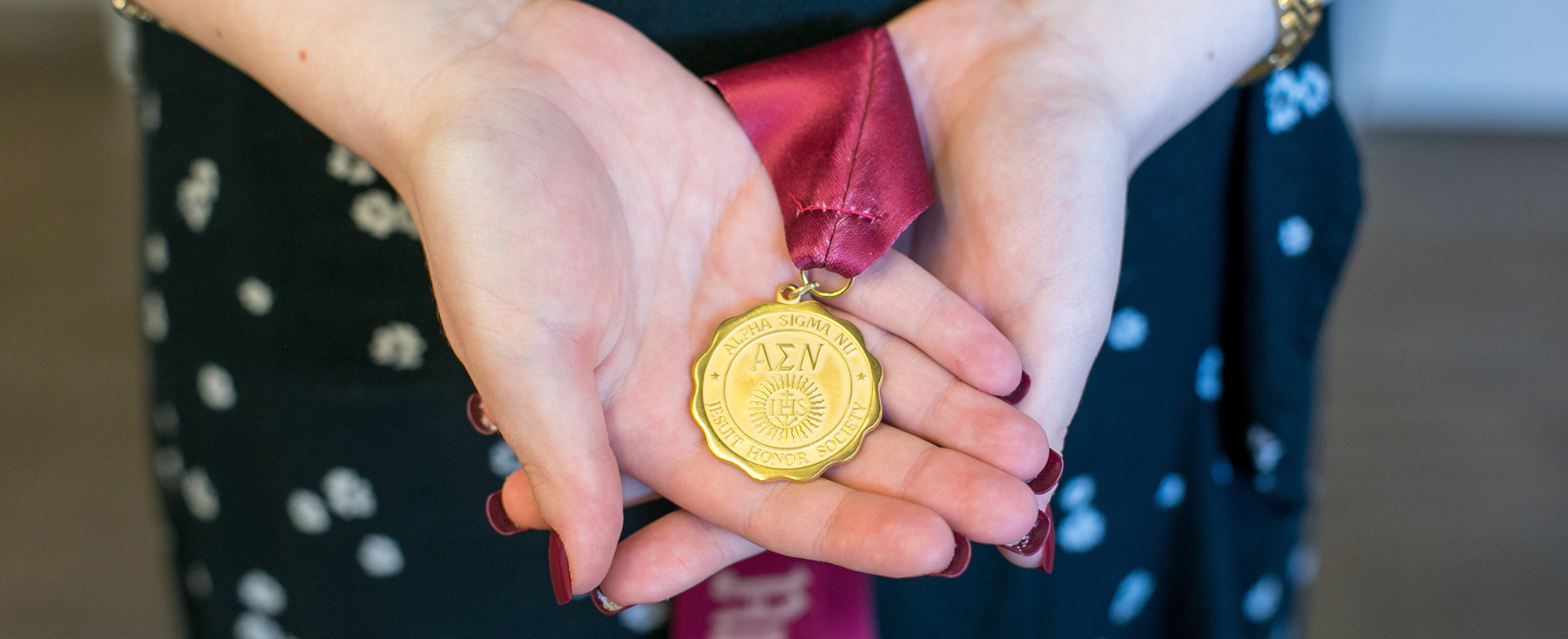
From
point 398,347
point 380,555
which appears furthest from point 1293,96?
point 380,555

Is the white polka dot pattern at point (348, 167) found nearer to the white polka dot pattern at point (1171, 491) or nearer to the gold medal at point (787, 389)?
the gold medal at point (787, 389)

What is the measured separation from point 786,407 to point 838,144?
0.27 metres

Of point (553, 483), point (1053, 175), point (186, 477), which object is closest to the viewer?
point (553, 483)

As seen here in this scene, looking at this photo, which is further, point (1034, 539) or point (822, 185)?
point (822, 185)

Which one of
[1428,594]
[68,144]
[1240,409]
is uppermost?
[1240,409]

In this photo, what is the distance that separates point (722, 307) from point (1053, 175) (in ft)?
1.12

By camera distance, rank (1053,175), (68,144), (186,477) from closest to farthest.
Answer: (1053,175) < (186,477) < (68,144)

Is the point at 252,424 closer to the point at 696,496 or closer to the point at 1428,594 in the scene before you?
the point at 696,496

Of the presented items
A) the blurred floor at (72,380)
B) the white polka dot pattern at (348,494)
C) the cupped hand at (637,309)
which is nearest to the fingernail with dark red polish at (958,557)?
the cupped hand at (637,309)

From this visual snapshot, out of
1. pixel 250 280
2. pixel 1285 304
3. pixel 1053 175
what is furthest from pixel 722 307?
pixel 1285 304

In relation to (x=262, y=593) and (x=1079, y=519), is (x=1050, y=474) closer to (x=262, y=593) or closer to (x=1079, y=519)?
(x=1079, y=519)

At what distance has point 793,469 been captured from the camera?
3.03ft

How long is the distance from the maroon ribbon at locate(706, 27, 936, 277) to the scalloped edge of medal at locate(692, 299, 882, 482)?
71 mm

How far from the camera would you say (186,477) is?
1133 millimetres
